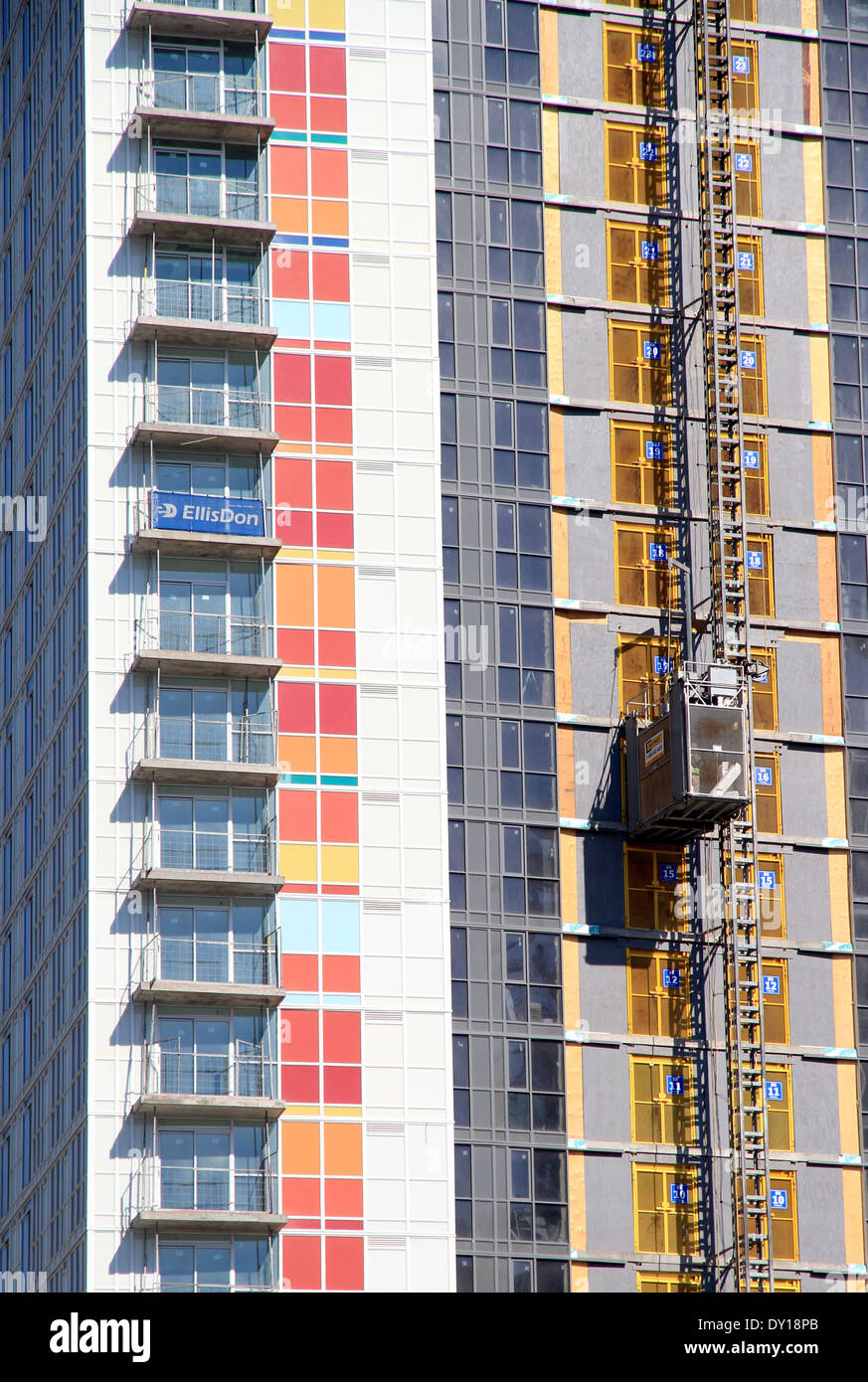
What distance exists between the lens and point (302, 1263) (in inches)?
3841

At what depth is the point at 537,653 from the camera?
106m

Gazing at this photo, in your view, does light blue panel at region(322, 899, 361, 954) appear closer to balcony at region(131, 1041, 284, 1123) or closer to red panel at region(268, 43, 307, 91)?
balcony at region(131, 1041, 284, 1123)

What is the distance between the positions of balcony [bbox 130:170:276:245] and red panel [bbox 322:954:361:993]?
2760cm

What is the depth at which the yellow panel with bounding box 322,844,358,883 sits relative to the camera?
4040 inches

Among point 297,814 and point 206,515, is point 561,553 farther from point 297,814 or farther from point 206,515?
point 297,814

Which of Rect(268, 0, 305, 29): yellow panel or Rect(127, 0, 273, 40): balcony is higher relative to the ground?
Rect(268, 0, 305, 29): yellow panel

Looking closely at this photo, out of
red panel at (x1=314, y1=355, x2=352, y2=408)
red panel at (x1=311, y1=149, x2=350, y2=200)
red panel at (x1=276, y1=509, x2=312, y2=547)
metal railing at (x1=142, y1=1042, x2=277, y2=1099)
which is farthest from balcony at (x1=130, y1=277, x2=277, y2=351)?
metal railing at (x1=142, y1=1042, x2=277, y2=1099)

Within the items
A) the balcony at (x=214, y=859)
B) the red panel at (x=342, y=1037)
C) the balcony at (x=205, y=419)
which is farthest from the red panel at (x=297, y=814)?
the balcony at (x=205, y=419)

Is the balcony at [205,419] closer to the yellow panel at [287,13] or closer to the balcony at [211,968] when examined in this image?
the yellow panel at [287,13]

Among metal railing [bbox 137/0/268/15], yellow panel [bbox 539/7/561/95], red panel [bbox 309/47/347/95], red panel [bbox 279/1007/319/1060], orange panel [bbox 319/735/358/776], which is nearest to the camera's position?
red panel [bbox 279/1007/319/1060]

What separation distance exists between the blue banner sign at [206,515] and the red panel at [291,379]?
5214mm

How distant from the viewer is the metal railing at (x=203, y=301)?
349ft

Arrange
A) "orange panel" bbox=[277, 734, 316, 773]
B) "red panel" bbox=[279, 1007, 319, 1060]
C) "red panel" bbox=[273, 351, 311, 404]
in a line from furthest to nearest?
"red panel" bbox=[273, 351, 311, 404] < "orange panel" bbox=[277, 734, 316, 773] < "red panel" bbox=[279, 1007, 319, 1060]
